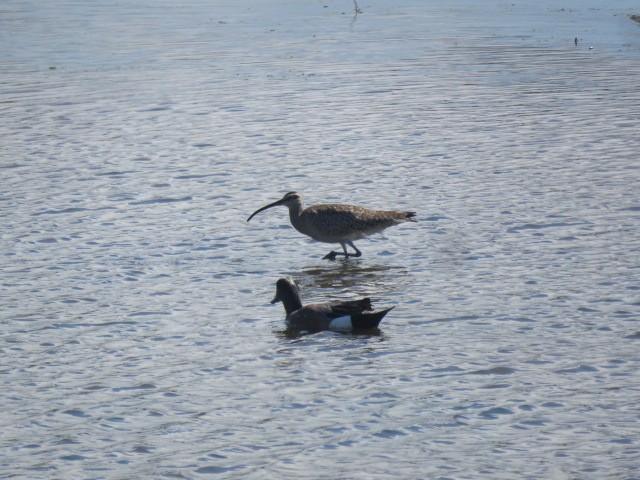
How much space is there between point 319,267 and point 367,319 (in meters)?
3.41

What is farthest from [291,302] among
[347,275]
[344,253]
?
[344,253]

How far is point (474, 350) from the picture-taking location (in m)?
12.4

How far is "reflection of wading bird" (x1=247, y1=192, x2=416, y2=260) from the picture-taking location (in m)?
16.7

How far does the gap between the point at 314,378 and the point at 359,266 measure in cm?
471

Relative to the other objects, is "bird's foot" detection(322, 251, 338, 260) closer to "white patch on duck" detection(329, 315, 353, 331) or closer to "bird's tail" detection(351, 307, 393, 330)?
"white patch on duck" detection(329, 315, 353, 331)

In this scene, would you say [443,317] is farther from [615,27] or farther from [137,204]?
[615,27]

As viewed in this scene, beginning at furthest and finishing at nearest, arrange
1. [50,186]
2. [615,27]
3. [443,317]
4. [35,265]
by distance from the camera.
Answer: [615,27], [50,186], [35,265], [443,317]

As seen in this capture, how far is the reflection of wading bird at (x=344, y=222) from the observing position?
656 inches

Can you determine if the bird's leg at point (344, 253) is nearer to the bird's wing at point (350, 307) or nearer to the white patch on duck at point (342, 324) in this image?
the bird's wing at point (350, 307)

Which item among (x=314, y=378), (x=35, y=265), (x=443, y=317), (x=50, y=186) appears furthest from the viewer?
(x=50, y=186)

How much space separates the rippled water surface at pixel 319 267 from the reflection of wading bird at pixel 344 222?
13.9 inches

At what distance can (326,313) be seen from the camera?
529 inches

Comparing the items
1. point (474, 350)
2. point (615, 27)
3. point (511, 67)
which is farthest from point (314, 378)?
point (615, 27)

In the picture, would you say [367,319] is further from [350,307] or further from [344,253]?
[344,253]
